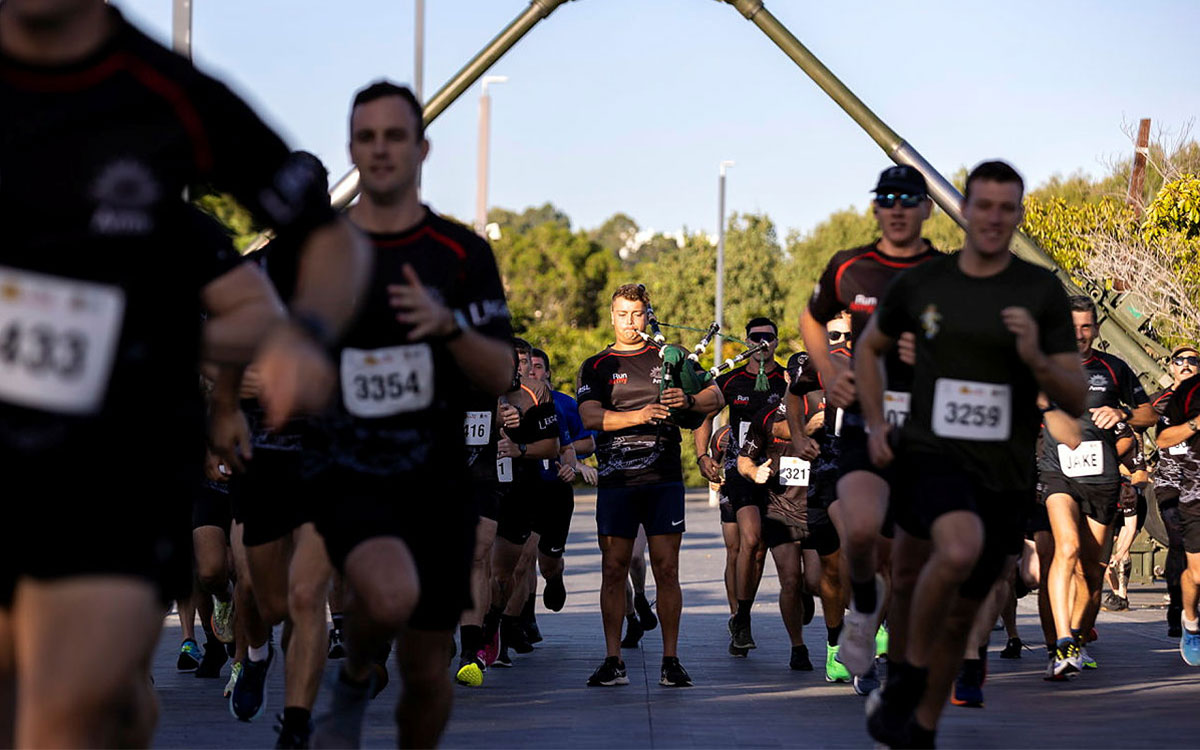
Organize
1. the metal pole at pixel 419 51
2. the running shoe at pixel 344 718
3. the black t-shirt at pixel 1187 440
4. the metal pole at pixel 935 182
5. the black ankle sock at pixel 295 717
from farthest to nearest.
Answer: the metal pole at pixel 419 51
the metal pole at pixel 935 182
the black t-shirt at pixel 1187 440
the black ankle sock at pixel 295 717
the running shoe at pixel 344 718

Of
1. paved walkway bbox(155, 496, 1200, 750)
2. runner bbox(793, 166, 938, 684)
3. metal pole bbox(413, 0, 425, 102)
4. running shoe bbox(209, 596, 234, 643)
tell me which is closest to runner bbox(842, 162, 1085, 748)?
runner bbox(793, 166, 938, 684)

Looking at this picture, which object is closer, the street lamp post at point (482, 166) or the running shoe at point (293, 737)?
the running shoe at point (293, 737)

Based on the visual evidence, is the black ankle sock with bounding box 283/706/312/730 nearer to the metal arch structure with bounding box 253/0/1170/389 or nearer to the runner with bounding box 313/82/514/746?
the runner with bounding box 313/82/514/746

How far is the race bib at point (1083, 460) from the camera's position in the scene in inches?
484

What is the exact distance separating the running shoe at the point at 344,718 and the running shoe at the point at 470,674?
5274 mm

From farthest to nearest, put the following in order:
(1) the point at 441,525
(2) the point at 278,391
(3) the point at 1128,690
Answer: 1. (3) the point at 1128,690
2. (1) the point at 441,525
3. (2) the point at 278,391

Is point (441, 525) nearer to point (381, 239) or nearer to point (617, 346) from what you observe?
point (381, 239)

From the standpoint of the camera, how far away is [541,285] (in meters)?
77.9

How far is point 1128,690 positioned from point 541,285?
67281 mm

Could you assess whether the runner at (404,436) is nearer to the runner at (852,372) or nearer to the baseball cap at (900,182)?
Answer: the runner at (852,372)

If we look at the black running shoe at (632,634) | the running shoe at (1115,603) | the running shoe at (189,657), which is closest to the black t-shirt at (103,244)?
the running shoe at (189,657)

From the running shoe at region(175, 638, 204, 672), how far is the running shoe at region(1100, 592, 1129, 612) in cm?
955

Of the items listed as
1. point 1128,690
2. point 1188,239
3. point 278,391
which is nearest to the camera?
point 278,391

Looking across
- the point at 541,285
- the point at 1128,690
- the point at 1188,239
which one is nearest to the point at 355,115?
the point at 1128,690
